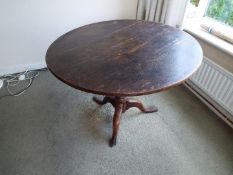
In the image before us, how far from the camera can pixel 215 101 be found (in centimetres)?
164

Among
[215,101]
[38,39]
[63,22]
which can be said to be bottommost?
[215,101]

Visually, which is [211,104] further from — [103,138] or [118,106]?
[103,138]

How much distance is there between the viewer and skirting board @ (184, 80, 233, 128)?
63.5 inches

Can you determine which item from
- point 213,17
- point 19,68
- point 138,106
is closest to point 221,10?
point 213,17

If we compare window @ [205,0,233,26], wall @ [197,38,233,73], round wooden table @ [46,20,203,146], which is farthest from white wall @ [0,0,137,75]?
wall @ [197,38,233,73]

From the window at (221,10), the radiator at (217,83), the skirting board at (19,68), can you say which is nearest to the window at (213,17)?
the window at (221,10)

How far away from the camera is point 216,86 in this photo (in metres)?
1.54

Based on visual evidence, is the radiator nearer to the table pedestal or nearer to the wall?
the wall

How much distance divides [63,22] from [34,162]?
1.33 metres

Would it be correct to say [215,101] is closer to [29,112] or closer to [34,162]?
[34,162]

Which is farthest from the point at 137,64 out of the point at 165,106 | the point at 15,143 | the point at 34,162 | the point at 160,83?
the point at 15,143

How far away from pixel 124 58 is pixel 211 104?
1.09 meters

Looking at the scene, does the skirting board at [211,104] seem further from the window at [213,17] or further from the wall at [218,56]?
the window at [213,17]

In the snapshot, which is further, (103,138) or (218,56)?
(218,56)
